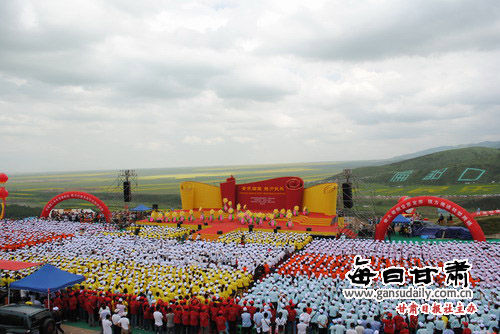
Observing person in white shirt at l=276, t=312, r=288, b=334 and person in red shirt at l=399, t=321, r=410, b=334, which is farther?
person in white shirt at l=276, t=312, r=288, b=334

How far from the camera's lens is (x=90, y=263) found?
15188 mm

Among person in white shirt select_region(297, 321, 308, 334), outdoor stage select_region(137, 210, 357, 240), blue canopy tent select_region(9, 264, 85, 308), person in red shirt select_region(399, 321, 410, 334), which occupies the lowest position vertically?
outdoor stage select_region(137, 210, 357, 240)

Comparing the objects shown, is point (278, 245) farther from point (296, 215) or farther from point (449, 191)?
point (449, 191)

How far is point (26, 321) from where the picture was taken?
9.05m

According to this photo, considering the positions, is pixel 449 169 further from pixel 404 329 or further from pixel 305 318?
pixel 305 318

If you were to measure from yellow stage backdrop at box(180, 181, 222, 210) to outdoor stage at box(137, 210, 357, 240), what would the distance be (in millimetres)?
3236

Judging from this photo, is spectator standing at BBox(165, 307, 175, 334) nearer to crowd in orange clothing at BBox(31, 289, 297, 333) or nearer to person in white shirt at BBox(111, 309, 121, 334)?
crowd in orange clothing at BBox(31, 289, 297, 333)

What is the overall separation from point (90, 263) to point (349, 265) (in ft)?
36.5

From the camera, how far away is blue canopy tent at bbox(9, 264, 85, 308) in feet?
35.4

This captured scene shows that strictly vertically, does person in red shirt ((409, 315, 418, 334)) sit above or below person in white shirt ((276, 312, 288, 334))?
above

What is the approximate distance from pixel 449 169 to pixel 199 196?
69.1 m

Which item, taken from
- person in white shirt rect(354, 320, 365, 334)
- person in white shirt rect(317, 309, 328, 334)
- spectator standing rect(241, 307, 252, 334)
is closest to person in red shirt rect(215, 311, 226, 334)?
spectator standing rect(241, 307, 252, 334)

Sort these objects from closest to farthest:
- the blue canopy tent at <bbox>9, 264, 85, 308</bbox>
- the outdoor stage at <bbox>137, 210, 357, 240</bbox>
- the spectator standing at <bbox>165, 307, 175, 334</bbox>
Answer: the spectator standing at <bbox>165, 307, 175, 334</bbox>, the blue canopy tent at <bbox>9, 264, 85, 308</bbox>, the outdoor stage at <bbox>137, 210, 357, 240</bbox>

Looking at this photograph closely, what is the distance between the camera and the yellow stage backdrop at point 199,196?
32.7 metres
